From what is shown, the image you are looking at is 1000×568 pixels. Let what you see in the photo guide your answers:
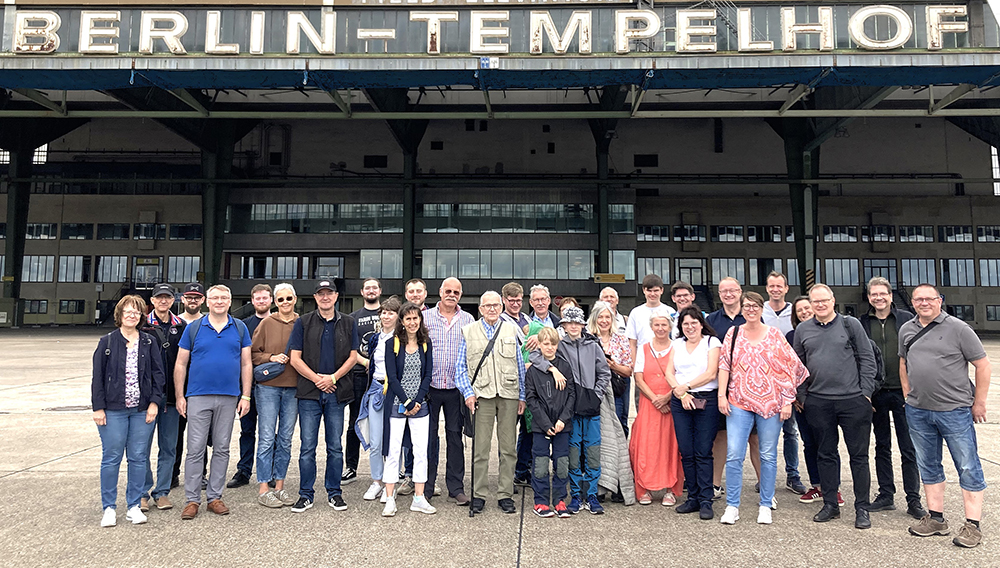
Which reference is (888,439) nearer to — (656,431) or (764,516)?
(764,516)

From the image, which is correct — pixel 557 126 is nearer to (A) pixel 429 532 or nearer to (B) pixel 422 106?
(B) pixel 422 106

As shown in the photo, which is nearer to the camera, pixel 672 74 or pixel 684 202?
pixel 672 74

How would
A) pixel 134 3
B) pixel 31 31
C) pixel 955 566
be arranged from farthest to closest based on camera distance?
pixel 134 3
pixel 31 31
pixel 955 566

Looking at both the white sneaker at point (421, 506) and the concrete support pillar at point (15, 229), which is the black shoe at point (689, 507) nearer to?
the white sneaker at point (421, 506)

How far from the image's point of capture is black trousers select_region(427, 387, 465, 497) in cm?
566

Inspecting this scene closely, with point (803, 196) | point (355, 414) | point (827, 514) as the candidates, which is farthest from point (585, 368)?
point (803, 196)

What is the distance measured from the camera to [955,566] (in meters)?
4.07

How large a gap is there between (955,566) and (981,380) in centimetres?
148

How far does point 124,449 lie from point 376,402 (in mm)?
2246

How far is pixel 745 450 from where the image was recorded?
5.09 meters

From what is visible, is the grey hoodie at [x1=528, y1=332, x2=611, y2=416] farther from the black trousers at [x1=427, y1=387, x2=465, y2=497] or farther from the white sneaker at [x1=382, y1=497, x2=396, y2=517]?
the white sneaker at [x1=382, y1=497, x2=396, y2=517]

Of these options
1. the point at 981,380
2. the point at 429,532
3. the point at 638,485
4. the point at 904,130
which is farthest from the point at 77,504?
the point at 904,130

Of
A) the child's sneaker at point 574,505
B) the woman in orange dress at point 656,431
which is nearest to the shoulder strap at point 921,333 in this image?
the woman in orange dress at point 656,431

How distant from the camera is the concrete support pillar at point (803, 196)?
3934 cm
